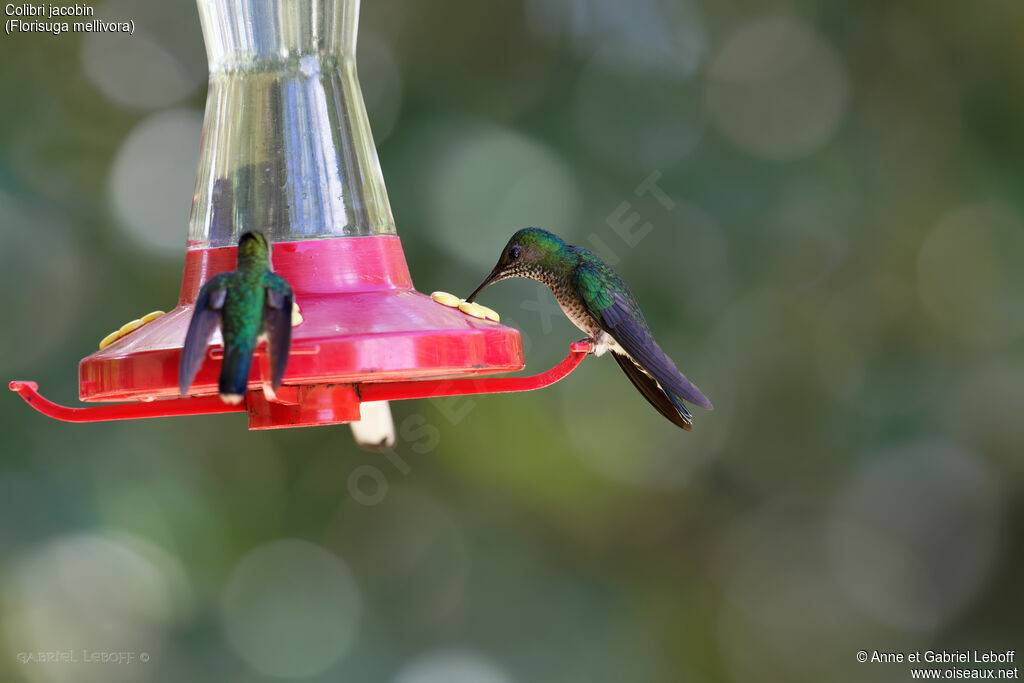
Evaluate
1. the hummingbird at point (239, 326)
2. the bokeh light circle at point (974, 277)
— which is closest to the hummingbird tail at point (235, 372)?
the hummingbird at point (239, 326)

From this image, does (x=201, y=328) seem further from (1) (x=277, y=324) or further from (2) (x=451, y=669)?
(2) (x=451, y=669)

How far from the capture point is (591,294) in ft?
11.2

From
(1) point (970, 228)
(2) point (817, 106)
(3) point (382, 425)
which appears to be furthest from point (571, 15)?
(3) point (382, 425)

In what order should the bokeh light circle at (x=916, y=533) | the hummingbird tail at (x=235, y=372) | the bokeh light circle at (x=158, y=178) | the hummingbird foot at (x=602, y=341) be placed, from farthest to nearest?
the bokeh light circle at (x=916, y=533)
the bokeh light circle at (x=158, y=178)
the hummingbird foot at (x=602, y=341)
the hummingbird tail at (x=235, y=372)

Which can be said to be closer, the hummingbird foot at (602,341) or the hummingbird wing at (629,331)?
the hummingbird wing at (629,331)

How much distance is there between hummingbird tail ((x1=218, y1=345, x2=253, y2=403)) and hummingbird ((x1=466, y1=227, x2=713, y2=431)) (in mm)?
1221

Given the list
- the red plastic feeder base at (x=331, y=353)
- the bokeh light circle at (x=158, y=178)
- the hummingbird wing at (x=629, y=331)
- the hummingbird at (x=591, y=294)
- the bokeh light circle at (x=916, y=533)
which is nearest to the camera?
the red plastic feeder base at (x=331, y=353)

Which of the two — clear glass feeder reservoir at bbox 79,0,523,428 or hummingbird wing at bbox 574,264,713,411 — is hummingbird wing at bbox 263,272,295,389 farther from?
hummingbird wing at bbox 574,264,713,411

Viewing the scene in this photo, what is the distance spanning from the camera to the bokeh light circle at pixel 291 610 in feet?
18.4

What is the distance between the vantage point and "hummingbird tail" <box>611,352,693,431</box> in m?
3.12

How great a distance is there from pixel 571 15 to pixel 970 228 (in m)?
2.10

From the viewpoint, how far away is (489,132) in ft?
18.6

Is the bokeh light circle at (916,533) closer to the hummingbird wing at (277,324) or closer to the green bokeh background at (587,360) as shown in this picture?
the green bokeh background at (587,360)

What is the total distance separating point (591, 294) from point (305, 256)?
1.03 metres
